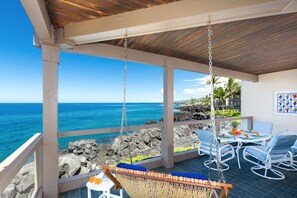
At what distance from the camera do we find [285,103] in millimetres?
6191

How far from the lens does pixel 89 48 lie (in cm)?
330

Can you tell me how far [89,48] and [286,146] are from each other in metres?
4.71

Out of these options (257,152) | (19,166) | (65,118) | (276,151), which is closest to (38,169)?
(19,166)

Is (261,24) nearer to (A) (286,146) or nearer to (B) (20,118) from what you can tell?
(A) (286,146)

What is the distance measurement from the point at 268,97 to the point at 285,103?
0.61 meters

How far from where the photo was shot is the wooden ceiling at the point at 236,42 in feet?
9.14

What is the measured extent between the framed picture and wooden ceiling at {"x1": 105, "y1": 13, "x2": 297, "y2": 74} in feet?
5.39

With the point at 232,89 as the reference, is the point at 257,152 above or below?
below

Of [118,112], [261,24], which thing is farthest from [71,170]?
[118,112]

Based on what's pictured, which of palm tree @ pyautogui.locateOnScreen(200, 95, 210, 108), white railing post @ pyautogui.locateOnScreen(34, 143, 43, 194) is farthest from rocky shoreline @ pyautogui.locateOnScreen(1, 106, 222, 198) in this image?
palm tree @ pyautogui.locateOnScreen(200, 95, 210, 108)

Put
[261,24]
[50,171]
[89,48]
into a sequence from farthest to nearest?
[89,48] < [50,171] < [261,24]

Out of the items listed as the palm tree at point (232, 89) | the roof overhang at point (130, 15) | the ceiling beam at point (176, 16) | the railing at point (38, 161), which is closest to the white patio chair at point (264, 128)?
the railing at point (38, 161)

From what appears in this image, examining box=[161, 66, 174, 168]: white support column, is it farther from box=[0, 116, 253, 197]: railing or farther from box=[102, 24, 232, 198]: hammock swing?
box=[102, 24, 232, 198]: hammock swing

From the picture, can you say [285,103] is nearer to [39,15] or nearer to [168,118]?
[168,118]
